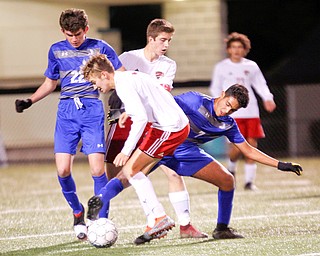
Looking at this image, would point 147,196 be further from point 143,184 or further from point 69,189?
point 69,189

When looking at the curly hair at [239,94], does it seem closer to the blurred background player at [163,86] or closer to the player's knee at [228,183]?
the player's knee at [228,183]

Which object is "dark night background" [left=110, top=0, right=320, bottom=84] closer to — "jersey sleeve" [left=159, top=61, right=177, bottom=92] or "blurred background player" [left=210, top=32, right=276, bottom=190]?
"blurred background player" [left=210, top=32, right=276, bottom=190]

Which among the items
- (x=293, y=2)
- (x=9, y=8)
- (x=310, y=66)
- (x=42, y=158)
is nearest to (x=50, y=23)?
(x=9, y=8)

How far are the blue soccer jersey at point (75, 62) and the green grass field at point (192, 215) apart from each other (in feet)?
3.78

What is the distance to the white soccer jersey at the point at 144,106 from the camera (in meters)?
6.18

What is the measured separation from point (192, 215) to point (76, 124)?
176 cm

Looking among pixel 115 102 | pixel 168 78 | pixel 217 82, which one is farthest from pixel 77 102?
pixel 217 82

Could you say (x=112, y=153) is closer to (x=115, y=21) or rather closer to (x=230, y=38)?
(x=230, y=38)

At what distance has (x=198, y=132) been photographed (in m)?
6.89

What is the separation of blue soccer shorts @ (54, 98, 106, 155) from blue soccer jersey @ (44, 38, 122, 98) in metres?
0.08

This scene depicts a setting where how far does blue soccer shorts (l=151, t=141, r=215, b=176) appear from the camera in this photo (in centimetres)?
684

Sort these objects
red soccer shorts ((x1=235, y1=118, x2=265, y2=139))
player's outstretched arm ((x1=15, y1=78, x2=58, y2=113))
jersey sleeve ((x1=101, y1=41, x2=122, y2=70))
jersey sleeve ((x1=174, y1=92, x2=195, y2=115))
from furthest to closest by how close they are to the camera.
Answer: red soccer shorts ((x1=235, y1=118, x2=265, y2=139)) < player's outstretched arm ((x1=15, y1=78, x2=58, y2=113)) < jersey sleeve ((x1=101, y1=41, x2=122, y2=70)) < jersey sleeve ((x1=174, y1=92, x2=195, y2=115))

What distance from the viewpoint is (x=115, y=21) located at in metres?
19.3

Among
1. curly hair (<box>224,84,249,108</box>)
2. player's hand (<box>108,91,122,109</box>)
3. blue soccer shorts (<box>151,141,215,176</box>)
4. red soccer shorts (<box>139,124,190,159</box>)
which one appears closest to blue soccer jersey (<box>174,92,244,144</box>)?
blue soccer shorts (<box>151,141,215,176</box>)
